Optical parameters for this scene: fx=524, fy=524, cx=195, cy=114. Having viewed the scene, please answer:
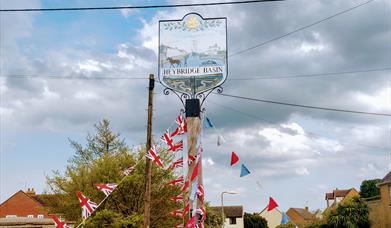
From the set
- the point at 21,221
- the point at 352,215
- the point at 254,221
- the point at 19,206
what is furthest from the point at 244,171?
the point at 254,221

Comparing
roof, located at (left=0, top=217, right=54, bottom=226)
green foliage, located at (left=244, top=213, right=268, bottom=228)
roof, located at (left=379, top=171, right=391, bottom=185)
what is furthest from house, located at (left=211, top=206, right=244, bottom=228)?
roof, located at (left=0, top=217, right=54, bottom=226)

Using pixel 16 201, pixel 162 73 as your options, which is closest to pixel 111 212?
pixel 162 73

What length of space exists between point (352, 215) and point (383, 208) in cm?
291

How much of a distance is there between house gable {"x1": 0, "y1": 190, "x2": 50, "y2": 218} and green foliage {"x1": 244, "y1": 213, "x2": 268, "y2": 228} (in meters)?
32.8

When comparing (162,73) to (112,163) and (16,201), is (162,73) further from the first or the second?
(16,201)

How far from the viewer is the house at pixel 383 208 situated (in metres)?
43.0

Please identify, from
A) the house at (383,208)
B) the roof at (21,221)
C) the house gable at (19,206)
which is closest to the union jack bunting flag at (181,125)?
the roof at (21,221)

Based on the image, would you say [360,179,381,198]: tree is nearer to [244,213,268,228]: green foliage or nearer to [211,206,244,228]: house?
[244,213,268,228]: green foliage

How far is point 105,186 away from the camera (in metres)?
16.9

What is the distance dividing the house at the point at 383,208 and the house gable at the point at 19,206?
36.6 metres

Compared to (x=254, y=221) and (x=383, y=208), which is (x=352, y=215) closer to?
(x=383, y=208)

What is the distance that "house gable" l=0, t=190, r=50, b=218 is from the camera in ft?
197

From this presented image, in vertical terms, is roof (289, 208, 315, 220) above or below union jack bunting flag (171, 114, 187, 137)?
below

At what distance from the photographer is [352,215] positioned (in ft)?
141
